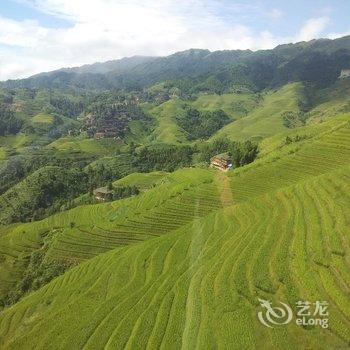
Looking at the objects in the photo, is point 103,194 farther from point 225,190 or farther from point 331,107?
point 331,107

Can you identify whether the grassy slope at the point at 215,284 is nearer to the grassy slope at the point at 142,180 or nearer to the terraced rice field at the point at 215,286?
the terraced rice field at the point at 215,286

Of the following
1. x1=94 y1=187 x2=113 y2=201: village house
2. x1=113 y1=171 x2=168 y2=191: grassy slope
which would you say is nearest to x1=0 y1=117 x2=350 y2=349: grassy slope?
x1=94 y1=187 x2=113 y2=201: village house

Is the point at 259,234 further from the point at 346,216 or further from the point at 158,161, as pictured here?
the point at 158,161

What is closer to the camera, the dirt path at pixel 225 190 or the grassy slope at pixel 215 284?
the grassy slope at pixel 215 284

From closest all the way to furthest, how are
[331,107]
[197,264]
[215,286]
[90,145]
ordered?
[215,286] → [197,264] → [90,145] → [331,107]

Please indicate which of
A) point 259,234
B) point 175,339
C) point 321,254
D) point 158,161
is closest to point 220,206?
point 259,234

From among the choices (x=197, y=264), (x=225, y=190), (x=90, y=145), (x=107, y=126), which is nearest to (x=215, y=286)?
(x=197, y=264)

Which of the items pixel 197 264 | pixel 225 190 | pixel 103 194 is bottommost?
pixel 103 194

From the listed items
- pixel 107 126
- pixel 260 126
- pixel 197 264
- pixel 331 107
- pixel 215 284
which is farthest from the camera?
pixel 107 126

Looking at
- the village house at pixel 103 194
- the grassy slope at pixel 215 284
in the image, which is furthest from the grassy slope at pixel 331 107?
the grassy slope at pixel 215 284
